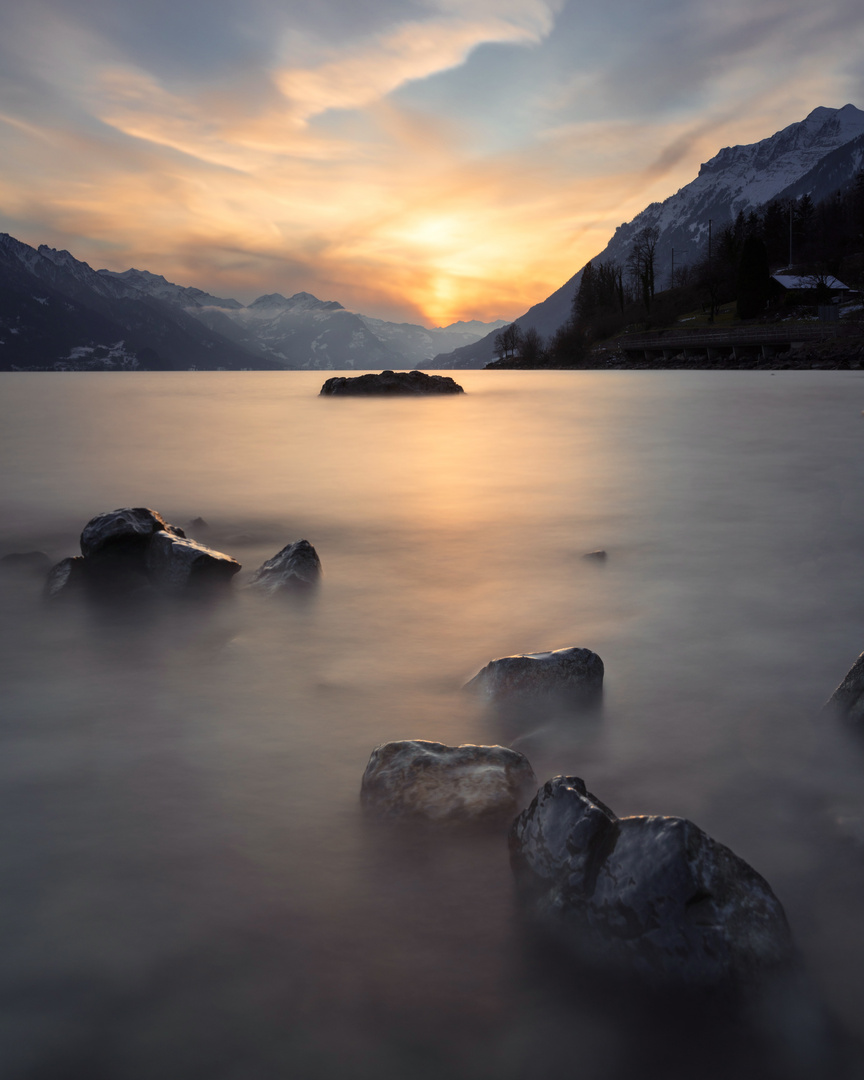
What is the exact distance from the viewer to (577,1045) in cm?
244

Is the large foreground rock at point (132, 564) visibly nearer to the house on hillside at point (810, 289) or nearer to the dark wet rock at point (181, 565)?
the dark wet rock at point (181, 565)

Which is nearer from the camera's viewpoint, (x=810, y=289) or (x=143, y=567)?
(x=143, y=567)

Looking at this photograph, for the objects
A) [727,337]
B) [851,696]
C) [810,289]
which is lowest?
[851,696]

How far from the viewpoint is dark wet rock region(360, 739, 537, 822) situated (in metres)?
3.52

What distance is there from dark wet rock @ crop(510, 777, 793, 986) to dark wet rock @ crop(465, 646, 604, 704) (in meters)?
1.83

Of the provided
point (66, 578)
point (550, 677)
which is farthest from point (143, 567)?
point (550, 677)

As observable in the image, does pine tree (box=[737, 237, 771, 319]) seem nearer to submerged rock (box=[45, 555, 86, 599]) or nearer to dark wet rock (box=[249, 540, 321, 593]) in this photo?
dark wet rock (box=[249, 540, 321, 593])

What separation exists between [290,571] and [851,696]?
5208 millimetres

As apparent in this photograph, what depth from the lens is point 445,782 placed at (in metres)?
3.63

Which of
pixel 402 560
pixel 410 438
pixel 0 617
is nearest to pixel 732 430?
pixel 410 438

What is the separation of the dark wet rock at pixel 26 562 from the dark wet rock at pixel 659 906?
24.9ft

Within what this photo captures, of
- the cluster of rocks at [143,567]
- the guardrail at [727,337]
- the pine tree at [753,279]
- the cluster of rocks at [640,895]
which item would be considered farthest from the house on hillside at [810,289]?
the cluster of rocks at [640,895]

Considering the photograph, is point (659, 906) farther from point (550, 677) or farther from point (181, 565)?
point (181, 565)

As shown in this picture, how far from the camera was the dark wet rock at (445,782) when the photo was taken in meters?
3.52
